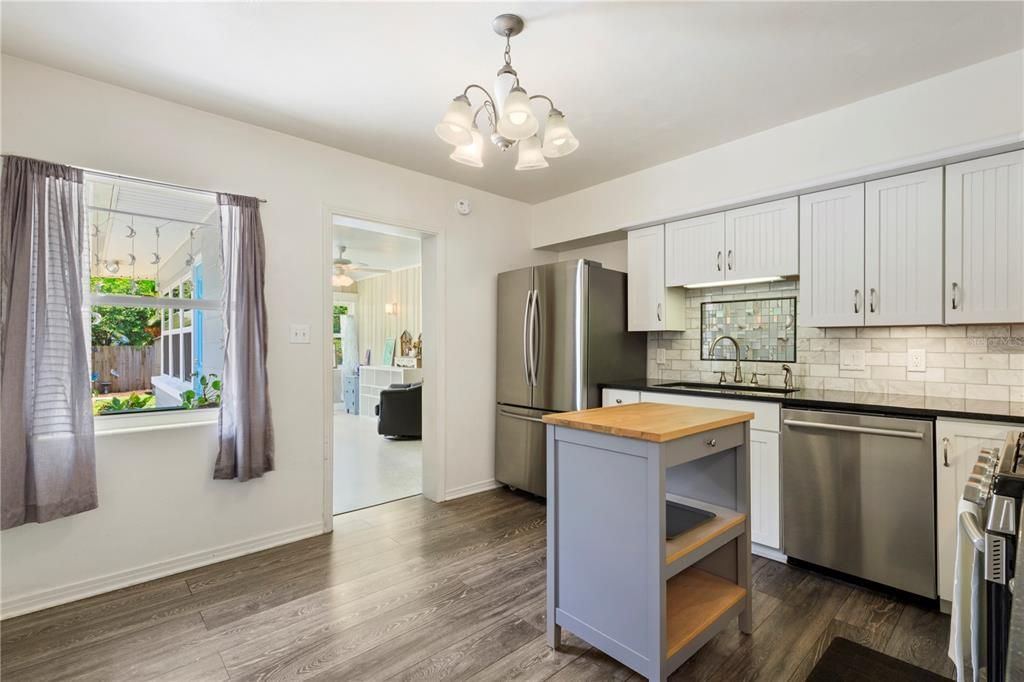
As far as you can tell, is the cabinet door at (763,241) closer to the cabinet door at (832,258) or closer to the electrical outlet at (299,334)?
the cabinet door at (832,258)

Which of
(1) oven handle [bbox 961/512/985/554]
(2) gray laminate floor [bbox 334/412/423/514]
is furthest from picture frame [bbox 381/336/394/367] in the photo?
(1) oven handle [bbox 961/512/985/554]

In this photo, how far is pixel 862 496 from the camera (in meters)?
2.32

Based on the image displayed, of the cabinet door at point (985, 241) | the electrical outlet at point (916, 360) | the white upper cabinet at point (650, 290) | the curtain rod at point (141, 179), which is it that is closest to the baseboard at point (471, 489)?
the white upper cabinet at point (650, 290)

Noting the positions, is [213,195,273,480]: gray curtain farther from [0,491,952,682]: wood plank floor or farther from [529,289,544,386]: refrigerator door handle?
[529,289,544,386]: refrigerator door handle

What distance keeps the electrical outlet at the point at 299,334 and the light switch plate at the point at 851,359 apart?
339 cm

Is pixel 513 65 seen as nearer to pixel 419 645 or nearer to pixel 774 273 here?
pixel 774 273

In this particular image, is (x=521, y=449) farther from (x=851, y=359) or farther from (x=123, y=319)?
(x=123, y=319)

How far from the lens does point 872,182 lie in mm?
2539

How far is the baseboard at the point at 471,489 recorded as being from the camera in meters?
3.75

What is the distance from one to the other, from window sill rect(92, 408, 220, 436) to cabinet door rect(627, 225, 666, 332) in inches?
117

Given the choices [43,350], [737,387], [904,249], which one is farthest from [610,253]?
[43,350]

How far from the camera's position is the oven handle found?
89 cm

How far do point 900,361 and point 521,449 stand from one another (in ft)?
8.34

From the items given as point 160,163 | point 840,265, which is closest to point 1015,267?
point 840,265
